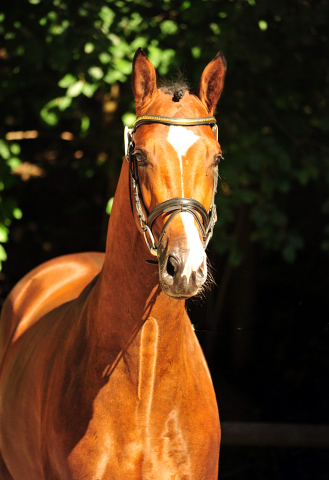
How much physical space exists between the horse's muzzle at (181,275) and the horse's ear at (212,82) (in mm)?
730

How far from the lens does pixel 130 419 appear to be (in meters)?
1.83

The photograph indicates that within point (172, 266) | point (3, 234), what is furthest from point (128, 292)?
point (3, 234)

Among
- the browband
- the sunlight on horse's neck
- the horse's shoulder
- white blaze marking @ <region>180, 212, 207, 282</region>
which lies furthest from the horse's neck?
the horse's shoulder

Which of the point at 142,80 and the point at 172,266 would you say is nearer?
the point at 172,266

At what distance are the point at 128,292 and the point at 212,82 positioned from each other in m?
A: 0.86

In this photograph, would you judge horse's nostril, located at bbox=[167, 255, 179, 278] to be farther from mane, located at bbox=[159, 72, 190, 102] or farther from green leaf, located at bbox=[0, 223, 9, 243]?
green leaf, located at bbox=[0, 223, 9, 243]

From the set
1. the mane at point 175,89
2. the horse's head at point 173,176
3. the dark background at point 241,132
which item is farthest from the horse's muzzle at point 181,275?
the dark background at point 241,132

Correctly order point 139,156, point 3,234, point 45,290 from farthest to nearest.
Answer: point 3,234
point 45,290
point 139,156

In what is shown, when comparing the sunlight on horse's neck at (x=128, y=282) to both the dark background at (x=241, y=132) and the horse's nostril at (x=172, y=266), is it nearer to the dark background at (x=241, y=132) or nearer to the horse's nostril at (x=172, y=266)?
the horse's nostril at (x=172, y=266)

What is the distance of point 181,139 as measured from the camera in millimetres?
1658

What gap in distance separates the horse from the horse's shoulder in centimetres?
102

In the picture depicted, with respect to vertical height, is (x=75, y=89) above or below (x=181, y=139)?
above

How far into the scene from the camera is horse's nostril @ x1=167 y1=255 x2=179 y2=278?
1456 millimetres

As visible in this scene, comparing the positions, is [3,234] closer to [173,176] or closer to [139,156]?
[139,156]
